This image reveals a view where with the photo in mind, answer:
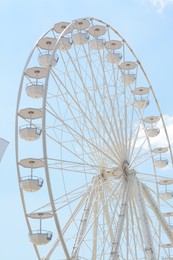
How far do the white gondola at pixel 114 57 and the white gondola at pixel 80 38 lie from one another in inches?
68.7

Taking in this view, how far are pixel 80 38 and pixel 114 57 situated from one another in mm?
2529

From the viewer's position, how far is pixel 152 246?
2547 centimetres

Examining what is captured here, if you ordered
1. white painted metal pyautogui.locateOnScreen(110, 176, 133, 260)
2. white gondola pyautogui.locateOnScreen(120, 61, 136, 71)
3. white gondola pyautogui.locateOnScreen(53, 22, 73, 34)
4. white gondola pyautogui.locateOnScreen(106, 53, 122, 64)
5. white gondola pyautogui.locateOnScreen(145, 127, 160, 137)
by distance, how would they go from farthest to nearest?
white gondola pyautogui.locateOnScreen(145, 127, 160, 137), white gondola pyautogui.locateOnScreen(120, 61, 136, 71), white gondola pyautogui.locateOnScreen(106, 53, 122, 64), white gondola pyautogui.locateOnScreen(53, 22, 73, 34), white painted metal pyautogui.locateOnScreen(110, 176, 133, 260)

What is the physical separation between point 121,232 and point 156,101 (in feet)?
29.9

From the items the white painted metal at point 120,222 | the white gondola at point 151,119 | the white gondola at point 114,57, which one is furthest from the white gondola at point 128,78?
the white painted metal at point 120,222

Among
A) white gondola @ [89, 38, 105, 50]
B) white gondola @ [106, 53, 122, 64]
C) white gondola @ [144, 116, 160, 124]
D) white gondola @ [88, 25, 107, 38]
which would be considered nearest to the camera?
white gondola @ [89, 38, 105, 50]

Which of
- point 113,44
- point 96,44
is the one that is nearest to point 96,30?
point 96,44

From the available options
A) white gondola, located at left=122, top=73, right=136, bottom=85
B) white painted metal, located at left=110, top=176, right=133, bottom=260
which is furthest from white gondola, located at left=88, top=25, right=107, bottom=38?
white painted metal, located at left=110, top=176, right=133, bottom=260

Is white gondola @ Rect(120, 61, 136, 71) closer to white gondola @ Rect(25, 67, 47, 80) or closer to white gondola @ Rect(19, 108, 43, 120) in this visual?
white gondola @ Rect(25, 67, 47, 80)

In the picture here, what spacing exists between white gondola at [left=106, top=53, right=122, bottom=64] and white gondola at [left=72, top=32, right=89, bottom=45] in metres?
1.74

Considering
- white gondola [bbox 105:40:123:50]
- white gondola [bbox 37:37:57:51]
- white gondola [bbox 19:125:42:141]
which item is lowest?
white gondola [bbox 19:125:42:141]

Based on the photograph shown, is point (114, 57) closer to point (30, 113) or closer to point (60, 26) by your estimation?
point (60, 26)

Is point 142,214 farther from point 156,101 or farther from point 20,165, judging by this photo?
point 156,101

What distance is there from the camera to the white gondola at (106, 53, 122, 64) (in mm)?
30562
